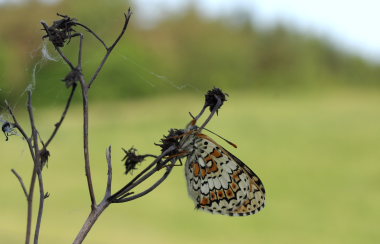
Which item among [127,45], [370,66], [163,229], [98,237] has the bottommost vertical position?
[98,237]

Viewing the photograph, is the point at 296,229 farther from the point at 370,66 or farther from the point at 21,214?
the point at 370,66

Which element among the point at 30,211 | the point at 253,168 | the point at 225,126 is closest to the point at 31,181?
the point at 30,211

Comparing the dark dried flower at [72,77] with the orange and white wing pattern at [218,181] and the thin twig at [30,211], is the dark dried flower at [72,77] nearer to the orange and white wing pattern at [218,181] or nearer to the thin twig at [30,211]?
the thin twig at [30,211]

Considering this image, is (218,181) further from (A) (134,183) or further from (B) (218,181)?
(A) (134,183)

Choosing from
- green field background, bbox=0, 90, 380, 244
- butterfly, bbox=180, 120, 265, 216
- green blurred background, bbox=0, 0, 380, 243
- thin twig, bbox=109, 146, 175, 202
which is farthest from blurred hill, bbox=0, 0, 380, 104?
thin twig, bbox=109, 146, 175, 202

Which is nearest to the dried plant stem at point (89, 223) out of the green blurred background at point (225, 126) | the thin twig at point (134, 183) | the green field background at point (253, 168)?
the thin twig at point (134, 183)

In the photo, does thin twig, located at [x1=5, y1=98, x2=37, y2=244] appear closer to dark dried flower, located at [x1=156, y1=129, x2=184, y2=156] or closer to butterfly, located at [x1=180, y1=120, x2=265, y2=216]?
dark dried flower, located at [x1=156, y1=129, x2=184, y2=156]

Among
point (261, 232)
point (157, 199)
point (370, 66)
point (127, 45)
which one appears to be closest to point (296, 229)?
point (261, 232)
